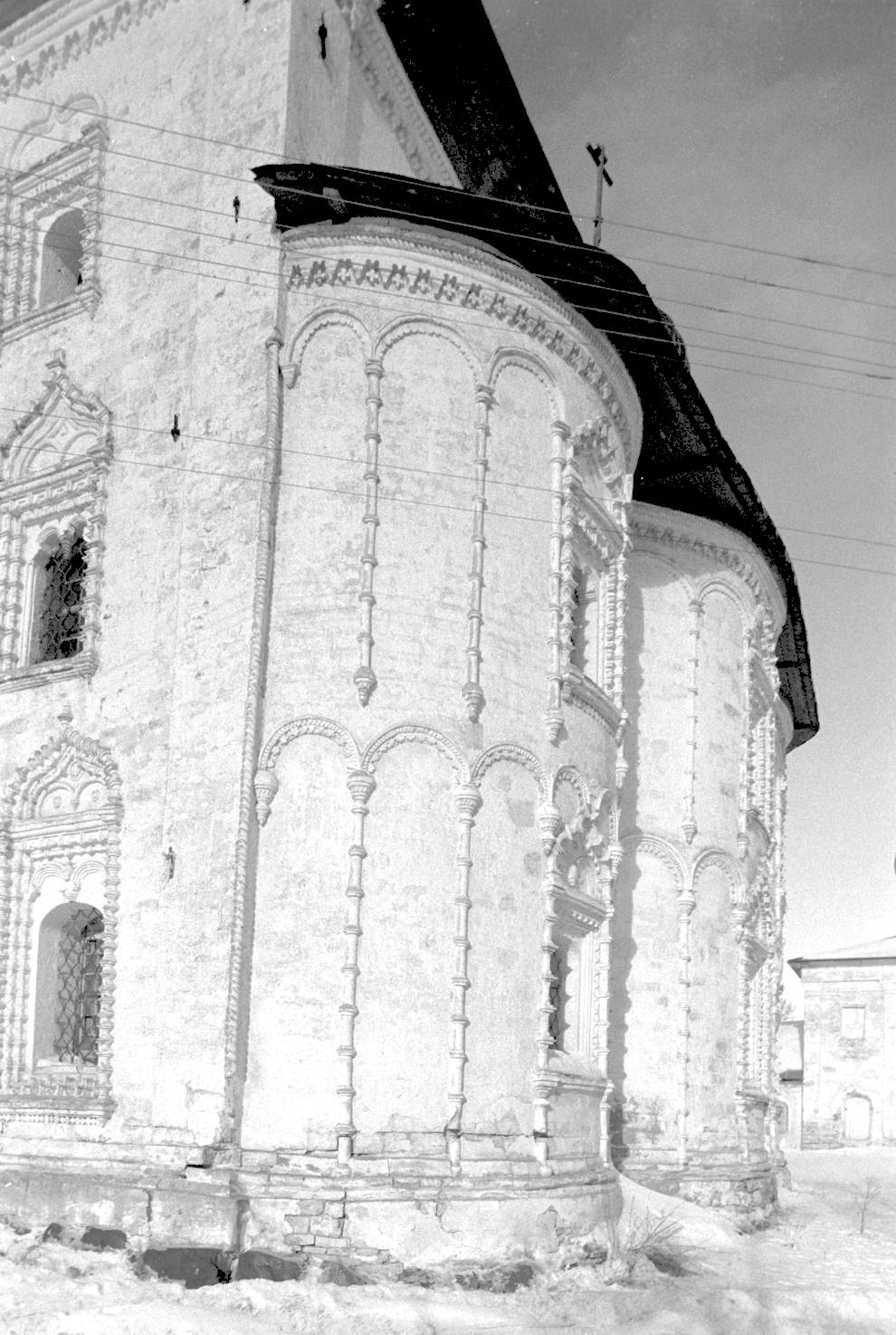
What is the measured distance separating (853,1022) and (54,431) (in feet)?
104

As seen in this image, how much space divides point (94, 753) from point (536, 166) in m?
9.12

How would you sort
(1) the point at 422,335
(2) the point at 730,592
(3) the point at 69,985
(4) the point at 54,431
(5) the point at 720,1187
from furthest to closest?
(2) the point at 730,592
(5) the point at 720,1187
(4) the point at 54,431
(1) the point at 422,335
(3) the point at 69,985

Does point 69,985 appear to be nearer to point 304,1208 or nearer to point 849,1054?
point 304,1208

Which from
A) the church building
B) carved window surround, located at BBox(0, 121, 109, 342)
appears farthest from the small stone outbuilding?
carved window surround, located at BBox(0, 121, 109, 342)

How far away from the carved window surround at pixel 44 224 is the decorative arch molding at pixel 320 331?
8.55ft

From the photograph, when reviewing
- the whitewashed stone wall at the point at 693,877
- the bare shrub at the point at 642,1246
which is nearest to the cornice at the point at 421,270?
the whitewashed stone wall at the point at 693,877

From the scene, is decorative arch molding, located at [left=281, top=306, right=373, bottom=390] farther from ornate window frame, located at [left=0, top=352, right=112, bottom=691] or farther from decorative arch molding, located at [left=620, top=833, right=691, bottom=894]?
decorative arch molding, located at [left=620, top=833, right=691, bottom=894]

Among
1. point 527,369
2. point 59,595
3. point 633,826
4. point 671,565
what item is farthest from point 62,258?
point 633,826

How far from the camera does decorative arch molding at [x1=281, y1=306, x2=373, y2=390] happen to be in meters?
14.2

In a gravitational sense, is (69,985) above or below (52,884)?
below

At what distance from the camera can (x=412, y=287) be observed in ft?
47.7

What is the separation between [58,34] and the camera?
662 inches

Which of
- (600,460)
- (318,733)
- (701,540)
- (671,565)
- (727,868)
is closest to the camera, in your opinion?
(318,733)

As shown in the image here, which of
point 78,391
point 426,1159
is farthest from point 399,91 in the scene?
point 426,1159
